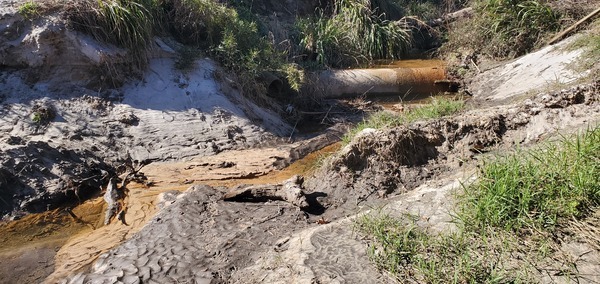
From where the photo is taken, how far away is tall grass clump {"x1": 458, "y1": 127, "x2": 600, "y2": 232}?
295 centimetres

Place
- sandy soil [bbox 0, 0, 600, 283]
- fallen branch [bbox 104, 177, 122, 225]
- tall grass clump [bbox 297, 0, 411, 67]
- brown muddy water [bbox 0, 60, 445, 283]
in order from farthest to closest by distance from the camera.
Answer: tall grass clump [bbox 297, 0, 411, 67]
fallen branch [bbox 104, 177, 122, 225]
brown muddy water [bbox 0, 60, 445, 283]
sandy soil [bbox 0, 0, 600, 283]

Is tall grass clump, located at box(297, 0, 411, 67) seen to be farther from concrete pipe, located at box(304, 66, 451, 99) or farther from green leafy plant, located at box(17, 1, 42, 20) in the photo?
green leafy plant, located at box(17, 1, 42, 20)

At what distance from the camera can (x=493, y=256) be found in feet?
9.26

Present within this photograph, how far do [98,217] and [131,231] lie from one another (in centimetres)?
72

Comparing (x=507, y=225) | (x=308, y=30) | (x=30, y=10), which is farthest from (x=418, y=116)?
(x=308, y=30)

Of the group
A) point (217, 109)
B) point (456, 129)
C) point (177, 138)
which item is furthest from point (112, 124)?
point (456, 129)

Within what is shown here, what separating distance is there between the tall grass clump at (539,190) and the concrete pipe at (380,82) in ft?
18.0

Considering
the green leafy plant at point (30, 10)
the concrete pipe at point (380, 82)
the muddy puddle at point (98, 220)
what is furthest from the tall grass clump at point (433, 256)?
the concrete pipe at point (380, 82)

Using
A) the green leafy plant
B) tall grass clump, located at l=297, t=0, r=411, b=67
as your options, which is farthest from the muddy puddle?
tall grass clump, located at l=297, t=0, r=411, b=67

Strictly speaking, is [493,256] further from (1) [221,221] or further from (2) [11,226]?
(2) [11,226]

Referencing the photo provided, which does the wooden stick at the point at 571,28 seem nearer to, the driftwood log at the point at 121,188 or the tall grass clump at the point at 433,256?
the tall grass clump at the point at 433,256

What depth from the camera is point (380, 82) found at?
891 centimetres

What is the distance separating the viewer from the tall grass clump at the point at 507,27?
28.6ft

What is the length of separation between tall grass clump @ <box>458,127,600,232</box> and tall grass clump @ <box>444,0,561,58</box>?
6131 millimetres
